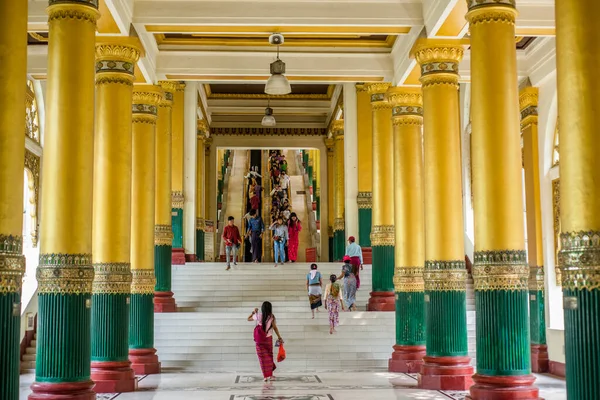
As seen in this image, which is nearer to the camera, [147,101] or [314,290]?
[147,101]

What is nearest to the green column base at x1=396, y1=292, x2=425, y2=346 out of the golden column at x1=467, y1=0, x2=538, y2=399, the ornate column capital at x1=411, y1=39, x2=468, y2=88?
the ornate column capital at x1=411, y1=39, x2=468, y2=88

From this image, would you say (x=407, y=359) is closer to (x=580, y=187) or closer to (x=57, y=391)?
(x=57, y=391)

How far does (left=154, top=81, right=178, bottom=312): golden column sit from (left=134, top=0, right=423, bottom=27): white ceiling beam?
4.45 metres

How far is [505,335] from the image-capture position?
9766 mm

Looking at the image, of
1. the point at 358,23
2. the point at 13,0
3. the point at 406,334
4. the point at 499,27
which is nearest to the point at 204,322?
the point at 406,334

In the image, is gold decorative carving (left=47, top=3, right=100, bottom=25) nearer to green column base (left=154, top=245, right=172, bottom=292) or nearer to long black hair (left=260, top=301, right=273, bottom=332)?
long black hair (left=260, top=301, right=273, bottom=332)

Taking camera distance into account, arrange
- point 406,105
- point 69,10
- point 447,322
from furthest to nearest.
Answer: point 406,105 < point 447,322 < point 69,10

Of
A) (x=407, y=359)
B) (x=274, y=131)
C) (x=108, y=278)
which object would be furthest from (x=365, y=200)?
(x=108, y=278)

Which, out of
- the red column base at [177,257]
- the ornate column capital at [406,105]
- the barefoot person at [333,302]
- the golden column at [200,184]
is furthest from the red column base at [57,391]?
the golden column at [200,184]

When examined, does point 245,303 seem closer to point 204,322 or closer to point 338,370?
point 204,322

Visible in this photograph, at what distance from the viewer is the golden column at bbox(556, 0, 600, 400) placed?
6.13 meters

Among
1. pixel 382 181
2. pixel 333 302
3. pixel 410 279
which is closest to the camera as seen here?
pixel 410 279

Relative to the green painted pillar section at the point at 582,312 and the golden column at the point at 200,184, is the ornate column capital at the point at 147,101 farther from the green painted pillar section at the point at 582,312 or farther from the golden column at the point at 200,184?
the green painted pillar section at the point at 582,312

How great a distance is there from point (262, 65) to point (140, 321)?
17.7ft
